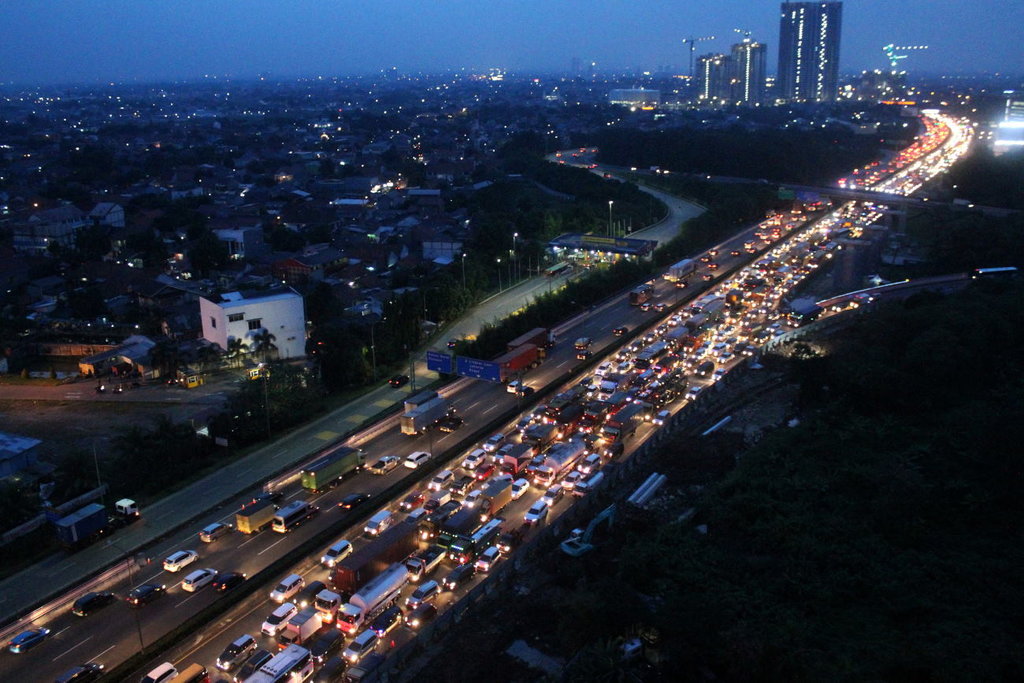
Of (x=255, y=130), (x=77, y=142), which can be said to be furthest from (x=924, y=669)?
(x=255, y=130)

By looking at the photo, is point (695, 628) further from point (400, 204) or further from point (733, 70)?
point (733, 70)

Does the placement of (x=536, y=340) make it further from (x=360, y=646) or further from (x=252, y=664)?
(x=252, y=664)

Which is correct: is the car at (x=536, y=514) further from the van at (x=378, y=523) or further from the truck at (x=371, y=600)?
the truck at (x=371, y=600)

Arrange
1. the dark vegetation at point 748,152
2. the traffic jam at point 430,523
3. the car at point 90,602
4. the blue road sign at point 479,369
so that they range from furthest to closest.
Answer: the dark vegetation at point 748,152 → the blue road sign at point 479,369 → the car at point 90,602 → the traffic jam at point 430,523

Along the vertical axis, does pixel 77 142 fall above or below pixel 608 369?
above

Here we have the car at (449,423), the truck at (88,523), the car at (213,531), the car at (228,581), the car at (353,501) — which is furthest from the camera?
the car at (449,423)

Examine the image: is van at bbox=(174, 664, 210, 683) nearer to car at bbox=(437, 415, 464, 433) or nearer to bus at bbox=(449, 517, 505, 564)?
bus at bbox=(449, 517, 505, 564)

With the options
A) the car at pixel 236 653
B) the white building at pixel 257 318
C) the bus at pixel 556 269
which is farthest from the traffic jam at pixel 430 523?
the bus at pixel 556 269
